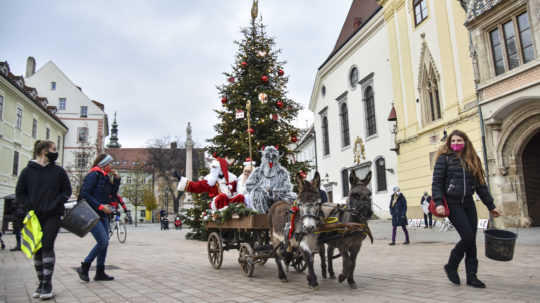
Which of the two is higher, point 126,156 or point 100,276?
point 126,156

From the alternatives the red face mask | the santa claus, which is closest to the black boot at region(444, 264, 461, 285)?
the red face mask

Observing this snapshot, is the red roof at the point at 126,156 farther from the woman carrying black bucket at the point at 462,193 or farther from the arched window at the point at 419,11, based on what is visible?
the woman carrying black bucket at the point at 462,193

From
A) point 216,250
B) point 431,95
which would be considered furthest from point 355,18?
point 216,250

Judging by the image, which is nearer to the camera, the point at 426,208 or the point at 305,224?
the point at 305,224

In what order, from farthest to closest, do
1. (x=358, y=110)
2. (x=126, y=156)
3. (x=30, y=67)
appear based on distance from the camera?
(x=126, y=156), (x=30, y=67), (x=358, y=110)

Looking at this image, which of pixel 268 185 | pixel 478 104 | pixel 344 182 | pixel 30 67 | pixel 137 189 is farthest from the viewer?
pixel 30 67

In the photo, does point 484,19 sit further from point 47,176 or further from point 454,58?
point 47,176

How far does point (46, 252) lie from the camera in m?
4.95

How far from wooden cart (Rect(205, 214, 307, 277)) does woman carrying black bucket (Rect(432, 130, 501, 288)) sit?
2369 mm

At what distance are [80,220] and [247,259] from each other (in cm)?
262

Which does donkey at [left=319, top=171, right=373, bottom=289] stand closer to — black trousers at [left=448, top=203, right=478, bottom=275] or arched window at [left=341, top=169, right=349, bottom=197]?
black trousers at [left=448, top=203, right=478, bottom=275]

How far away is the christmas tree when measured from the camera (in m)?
15.6

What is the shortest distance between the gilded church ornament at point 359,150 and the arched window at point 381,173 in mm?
1656

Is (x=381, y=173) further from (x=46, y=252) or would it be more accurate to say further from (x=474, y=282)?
(x=46, y=252)
